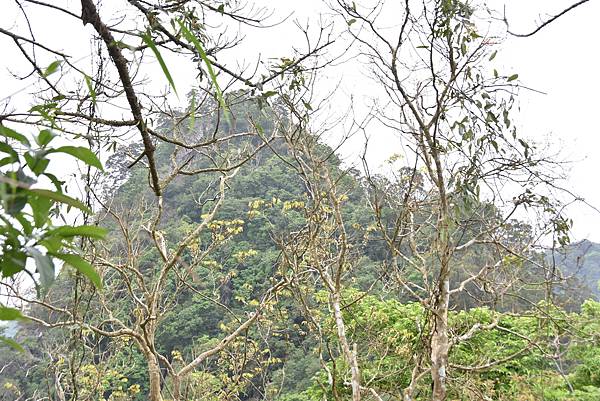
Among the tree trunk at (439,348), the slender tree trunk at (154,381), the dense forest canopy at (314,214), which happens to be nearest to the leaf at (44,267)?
the dense forest canopy at (314,214)

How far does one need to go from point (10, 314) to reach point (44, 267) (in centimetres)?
8

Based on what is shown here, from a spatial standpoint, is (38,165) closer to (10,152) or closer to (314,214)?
(10,152)

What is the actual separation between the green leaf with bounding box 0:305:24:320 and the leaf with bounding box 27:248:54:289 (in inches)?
2.3

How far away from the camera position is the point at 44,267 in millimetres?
248

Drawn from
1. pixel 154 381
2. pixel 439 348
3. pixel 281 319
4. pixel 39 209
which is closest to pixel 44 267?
pixel 39 209

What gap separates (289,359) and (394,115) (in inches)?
272

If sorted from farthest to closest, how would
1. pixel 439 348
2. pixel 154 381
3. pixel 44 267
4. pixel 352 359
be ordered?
pixel 352 359
pixel 154 381
pixel 439 348
pixel 44 267

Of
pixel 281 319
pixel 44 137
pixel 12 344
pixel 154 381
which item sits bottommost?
pixel 154 381

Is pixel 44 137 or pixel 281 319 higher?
pixel 281 319

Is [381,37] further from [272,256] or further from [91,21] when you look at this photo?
[272,256]

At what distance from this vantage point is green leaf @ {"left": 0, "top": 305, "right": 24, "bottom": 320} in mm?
297

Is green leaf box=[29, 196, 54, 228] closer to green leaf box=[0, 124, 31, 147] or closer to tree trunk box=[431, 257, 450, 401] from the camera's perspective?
green leaf box=[0, 124, 31, 147]

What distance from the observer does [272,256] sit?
11.1m

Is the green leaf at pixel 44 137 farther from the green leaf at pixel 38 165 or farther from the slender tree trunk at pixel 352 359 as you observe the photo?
the slender tree trunk at pixel 352 359
